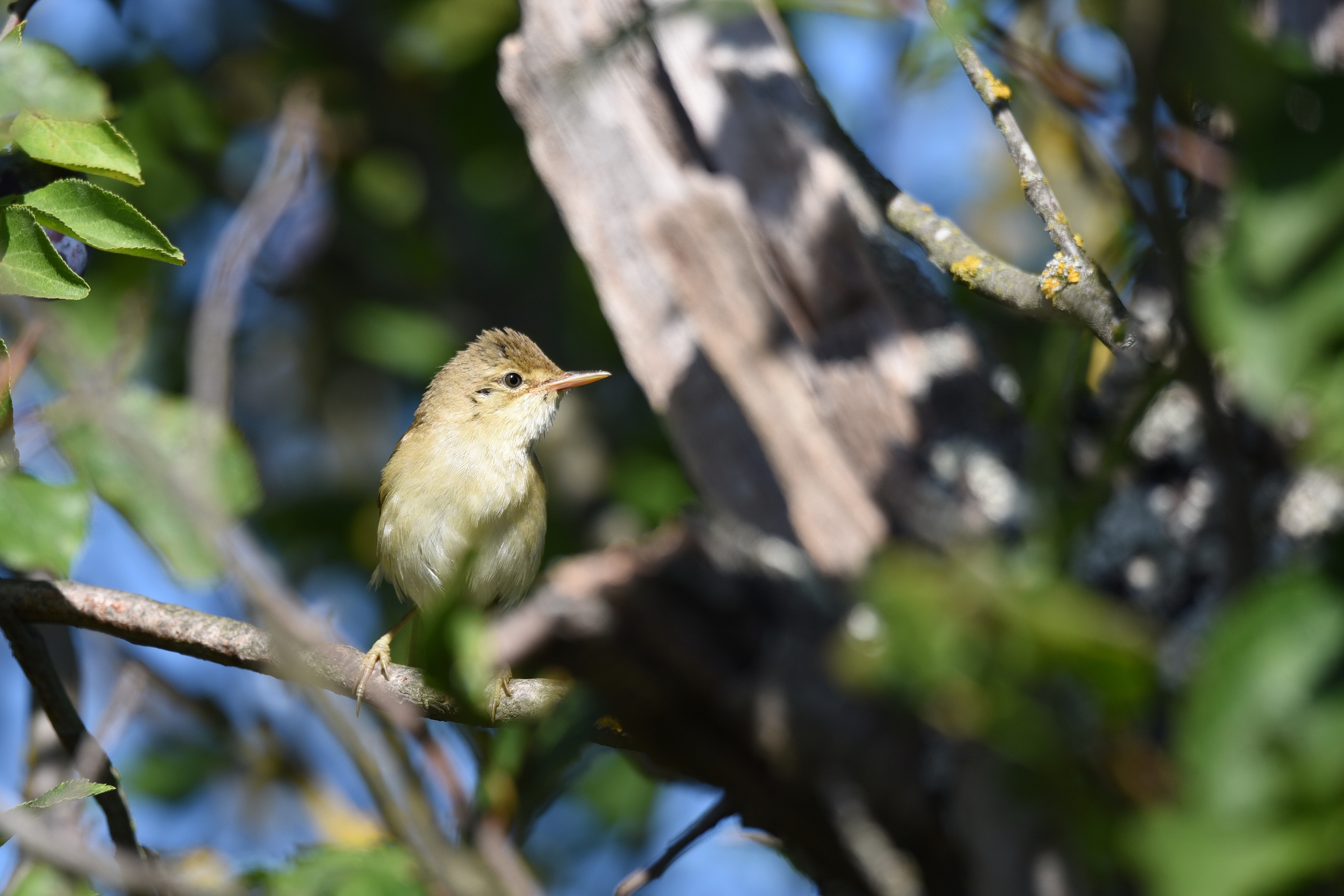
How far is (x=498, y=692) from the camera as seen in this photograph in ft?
9.96

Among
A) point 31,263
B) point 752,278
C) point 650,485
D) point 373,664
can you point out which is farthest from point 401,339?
point 31,263

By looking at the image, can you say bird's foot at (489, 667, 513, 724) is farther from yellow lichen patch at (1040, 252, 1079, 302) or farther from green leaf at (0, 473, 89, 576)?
yellow lichen patch at (1040, 252, 1079, 302)

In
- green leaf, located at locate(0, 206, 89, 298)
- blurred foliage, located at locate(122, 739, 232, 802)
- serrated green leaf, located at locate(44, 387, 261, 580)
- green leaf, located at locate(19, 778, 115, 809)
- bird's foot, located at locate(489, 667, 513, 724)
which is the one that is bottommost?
blurred foliage, located at locate(122, 739, 232, 802)

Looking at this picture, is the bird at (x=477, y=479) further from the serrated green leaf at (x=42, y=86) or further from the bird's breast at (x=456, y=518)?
the serrated green leaf at (x=42, y=86)

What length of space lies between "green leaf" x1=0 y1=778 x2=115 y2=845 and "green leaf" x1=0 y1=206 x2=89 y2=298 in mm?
929

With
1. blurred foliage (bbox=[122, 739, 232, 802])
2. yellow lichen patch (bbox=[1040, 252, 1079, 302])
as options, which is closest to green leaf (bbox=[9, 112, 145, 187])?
yellow lichen patch (bbox=[1040, 252, 1079, 302])

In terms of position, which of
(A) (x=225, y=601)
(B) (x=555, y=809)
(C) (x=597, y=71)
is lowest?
(B) (x=555, y=809)

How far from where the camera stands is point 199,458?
2326mm

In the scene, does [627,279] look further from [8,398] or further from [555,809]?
[555,809]

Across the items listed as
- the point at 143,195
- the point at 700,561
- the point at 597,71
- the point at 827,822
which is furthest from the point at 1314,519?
the point at 143,195

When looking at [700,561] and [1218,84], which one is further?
[700,561]

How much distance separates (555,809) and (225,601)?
2.69 meters

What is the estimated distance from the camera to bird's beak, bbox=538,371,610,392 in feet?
16.1

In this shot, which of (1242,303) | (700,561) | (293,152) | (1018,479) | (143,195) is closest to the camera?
(1242,303)
